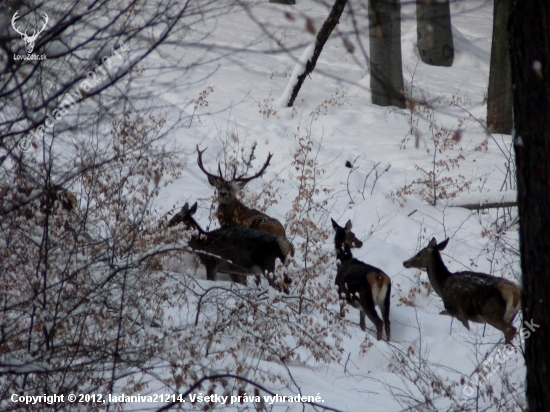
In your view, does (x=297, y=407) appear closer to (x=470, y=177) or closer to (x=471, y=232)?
(x=471, y=232)

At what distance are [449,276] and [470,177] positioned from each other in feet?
14.5

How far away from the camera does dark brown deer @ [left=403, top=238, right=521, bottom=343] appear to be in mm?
7254

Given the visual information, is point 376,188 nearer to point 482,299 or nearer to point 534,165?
point 482,299

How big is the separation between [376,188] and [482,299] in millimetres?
4467

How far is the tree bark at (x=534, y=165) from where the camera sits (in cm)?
318

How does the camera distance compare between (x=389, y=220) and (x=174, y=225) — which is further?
(x=389, y=220)

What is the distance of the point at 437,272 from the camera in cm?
846

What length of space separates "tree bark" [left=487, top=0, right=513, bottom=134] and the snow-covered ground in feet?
1.19

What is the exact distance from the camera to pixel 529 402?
11.1ft

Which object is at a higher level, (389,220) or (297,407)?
(389,220)

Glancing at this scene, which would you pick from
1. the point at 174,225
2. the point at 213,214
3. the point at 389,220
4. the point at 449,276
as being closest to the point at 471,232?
the point at 389,220

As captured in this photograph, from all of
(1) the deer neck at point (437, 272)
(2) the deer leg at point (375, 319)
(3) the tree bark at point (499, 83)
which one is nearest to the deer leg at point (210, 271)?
(2) the deer leg at point (375, 319)

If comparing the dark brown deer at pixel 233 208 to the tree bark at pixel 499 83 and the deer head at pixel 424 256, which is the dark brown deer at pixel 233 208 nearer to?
the deer head at pixel 424 256

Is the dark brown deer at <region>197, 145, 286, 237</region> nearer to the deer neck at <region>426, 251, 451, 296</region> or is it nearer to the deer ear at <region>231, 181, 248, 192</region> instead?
the deer ear at <region>231, 181, 248, 192</region>
